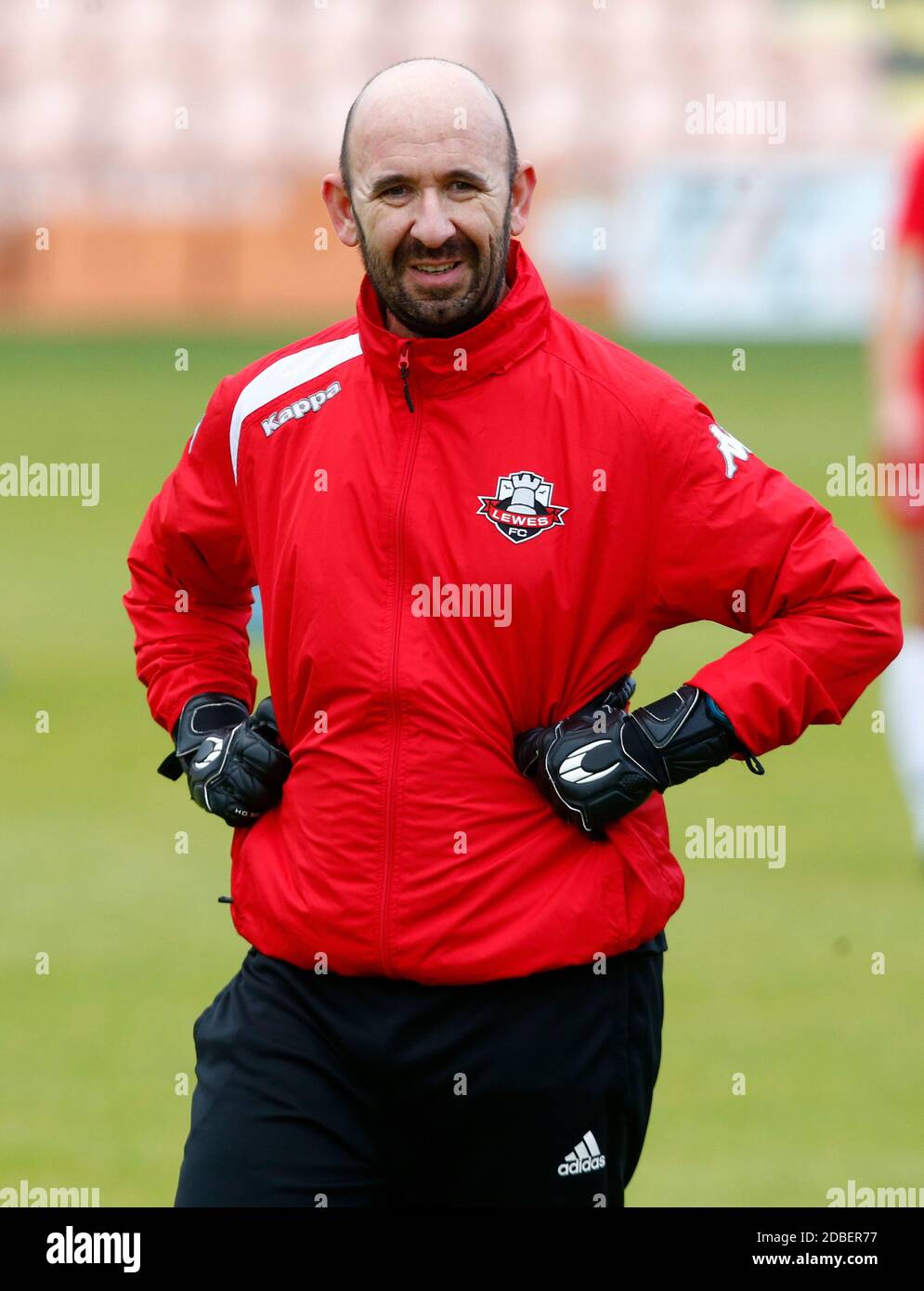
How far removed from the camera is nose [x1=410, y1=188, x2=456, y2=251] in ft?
10.5

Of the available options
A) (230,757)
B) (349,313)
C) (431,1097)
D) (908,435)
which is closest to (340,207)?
(230,757)

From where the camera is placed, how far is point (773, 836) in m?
8.48

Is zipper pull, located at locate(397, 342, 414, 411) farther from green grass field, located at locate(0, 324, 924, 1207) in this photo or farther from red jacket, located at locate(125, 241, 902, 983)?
green grass field, located at locate(0, 324, 924, 1207)

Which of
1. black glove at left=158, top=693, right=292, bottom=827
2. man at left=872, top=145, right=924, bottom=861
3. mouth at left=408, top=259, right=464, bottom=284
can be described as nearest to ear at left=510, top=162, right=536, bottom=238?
mouth at left=408, top=259, right=464, bottom=284

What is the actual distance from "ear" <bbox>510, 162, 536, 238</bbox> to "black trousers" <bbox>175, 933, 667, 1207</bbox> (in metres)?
1.13

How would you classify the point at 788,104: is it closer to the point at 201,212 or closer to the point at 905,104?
the point at 905,104

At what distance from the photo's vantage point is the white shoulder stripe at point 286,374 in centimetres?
347

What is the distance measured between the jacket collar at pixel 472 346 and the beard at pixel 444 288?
0.07ft

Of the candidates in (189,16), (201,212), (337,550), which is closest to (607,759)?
(337,550)

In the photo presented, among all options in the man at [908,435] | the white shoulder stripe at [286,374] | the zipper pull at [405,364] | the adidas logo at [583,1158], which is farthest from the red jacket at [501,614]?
the man at [908,435]

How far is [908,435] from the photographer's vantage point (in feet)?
25.0

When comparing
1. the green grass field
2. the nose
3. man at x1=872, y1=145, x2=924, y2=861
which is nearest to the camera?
the nose

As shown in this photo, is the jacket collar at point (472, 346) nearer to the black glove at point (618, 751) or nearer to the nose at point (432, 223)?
the nose at point (432, 223)

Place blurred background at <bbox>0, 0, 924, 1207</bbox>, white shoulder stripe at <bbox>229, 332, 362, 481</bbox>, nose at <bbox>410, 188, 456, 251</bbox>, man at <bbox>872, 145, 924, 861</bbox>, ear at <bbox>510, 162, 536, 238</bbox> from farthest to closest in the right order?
man at <bbox>872, 145, 924, 861</bbox> → blurred background at <bbox>0, 0, 924, 1207</bbox> → white shoulder stripe at <bbox>229, 332, 362, 481</bbox> → ear at <bbox>510, 162, 536, 238</bbox> → nose at <bbox>410, 188, 456, 251</bbox>
